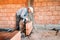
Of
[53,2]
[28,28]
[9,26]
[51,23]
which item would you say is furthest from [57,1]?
[9,26]

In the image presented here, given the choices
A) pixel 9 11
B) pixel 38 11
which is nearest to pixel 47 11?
pixel 38 11

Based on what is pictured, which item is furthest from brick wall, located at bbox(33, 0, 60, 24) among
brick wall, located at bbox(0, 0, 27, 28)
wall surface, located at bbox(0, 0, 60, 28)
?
brick wall, located at bbox(0, 0, 27, 28)

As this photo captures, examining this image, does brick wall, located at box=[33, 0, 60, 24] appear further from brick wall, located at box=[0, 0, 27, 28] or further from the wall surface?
brick wall, located at box=[0, 0, 27, 28]

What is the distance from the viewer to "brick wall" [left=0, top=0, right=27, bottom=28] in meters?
5.80

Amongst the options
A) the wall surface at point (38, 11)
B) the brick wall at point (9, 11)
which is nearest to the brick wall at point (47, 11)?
the wall surface at point (38, 11)

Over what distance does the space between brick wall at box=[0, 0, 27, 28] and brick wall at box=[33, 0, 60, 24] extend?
22.5 inches

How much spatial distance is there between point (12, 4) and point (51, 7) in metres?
1.60

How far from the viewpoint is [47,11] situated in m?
5.79

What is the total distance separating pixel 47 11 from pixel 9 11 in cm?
157

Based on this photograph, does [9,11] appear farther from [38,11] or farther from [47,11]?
[47,11]

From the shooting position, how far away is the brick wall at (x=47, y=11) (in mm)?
5722

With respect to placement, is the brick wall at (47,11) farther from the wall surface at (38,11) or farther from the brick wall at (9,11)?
the brick wall at (9,11)

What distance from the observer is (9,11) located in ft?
19.3

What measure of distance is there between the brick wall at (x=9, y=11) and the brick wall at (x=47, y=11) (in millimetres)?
572
